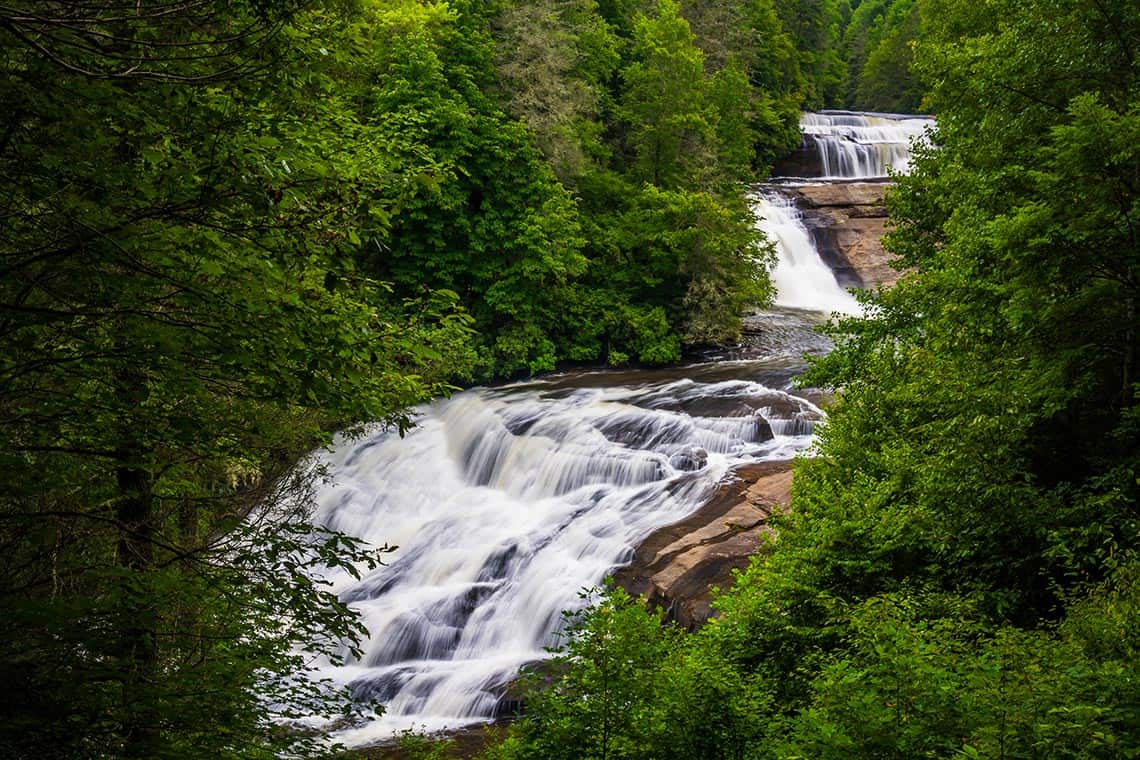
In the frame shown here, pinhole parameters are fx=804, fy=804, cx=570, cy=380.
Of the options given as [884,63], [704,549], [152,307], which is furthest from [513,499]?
[884,63]

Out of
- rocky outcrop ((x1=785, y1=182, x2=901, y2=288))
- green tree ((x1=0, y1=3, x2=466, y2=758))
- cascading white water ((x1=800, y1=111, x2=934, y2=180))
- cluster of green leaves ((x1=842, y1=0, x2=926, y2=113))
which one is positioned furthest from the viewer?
cluster of green leaves ((x1=842, y1=0, x2=926, y2=113))

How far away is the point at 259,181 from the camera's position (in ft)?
11.2

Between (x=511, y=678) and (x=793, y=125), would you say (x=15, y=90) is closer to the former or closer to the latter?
(x=511, y=678)

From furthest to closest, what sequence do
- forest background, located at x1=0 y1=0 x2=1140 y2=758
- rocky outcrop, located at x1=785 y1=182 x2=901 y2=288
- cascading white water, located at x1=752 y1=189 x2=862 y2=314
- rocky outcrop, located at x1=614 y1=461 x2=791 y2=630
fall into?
rocky outcrop, located at x1=785 y1=182 x2=901 y2=288, cascading white water, located at x1=752 y1=189 x2=862 y2=314, rocky outcrop, located at x1=614 y1=461 x2=791 y2=630, forest background, located at x1=0 y1=0 x2=1140 y2=758

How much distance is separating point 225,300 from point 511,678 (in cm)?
868

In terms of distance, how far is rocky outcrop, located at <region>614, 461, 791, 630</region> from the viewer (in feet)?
34.6

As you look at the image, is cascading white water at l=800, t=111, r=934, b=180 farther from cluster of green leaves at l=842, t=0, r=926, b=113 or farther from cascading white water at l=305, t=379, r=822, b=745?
cascading white water at l=305, t=379, r=822, b=745

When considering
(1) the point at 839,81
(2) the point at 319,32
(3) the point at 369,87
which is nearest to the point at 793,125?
(1) the point at 839,81

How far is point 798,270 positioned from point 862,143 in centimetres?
1264

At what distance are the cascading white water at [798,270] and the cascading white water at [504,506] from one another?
1076 cm

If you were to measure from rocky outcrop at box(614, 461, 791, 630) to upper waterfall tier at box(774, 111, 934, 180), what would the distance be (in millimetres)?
27095

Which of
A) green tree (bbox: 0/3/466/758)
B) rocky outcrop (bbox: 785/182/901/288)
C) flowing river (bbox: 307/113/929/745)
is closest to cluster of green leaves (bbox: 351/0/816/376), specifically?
flowing river (bbox: 307/113/929/745)

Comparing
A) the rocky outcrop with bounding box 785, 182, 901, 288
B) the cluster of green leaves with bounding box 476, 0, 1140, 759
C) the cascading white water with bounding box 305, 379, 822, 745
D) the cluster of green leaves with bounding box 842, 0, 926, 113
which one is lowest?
the cascading white water with bounding box 305, 379, 822, 745

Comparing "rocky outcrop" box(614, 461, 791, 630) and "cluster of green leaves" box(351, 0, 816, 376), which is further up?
"cluster of green leaves" box(351, 0, 816, 376)
